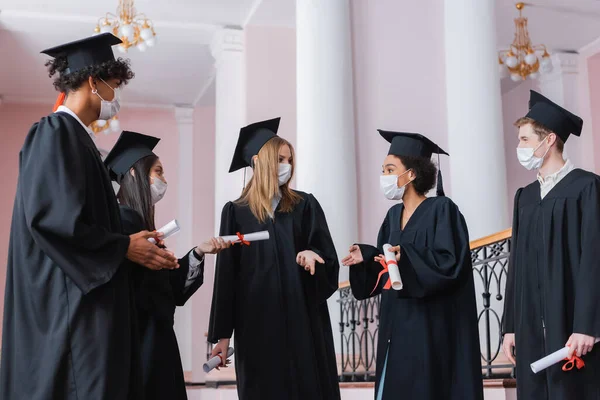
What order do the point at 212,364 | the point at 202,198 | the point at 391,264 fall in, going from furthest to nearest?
the point at 202,198 < the point at 212,364 < the point at 391,264

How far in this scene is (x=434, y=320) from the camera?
14.4ft

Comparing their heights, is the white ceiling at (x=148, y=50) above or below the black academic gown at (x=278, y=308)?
above

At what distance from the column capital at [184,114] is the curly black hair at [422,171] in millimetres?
11783

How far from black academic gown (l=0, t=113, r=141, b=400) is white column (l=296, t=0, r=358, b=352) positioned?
5.77 m

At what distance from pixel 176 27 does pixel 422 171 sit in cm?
830

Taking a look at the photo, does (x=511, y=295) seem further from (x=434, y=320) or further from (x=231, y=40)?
(x=231, y=40)

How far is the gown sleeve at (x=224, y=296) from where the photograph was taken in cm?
452

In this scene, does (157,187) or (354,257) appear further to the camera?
(354,257)

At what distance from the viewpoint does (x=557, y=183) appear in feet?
14.2

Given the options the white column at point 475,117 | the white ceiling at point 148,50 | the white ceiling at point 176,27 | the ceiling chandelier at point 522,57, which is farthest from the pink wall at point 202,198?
the white column at point 475,117

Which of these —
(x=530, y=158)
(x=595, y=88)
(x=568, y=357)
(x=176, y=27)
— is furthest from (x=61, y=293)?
(x=595, y=88)

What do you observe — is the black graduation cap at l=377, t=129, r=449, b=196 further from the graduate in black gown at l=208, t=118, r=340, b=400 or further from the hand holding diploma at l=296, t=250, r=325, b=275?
the hand holding diploma at l=296, t=250, r=325, b=275

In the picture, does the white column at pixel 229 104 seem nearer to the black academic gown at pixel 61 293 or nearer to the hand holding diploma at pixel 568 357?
the hand holding diploma at pixel 568 357

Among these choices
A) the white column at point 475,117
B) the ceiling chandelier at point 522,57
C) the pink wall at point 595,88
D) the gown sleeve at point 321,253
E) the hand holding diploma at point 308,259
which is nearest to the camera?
the hand holding diploma at point 308,259
